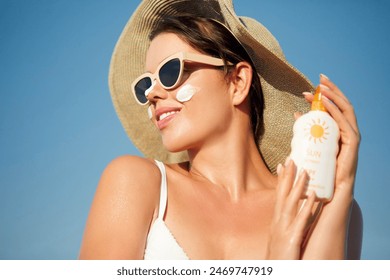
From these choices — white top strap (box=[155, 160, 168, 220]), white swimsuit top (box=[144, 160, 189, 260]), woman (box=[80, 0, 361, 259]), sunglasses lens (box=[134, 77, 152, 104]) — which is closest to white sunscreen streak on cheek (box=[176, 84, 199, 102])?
woman (box=[80, 0, 361, 259])

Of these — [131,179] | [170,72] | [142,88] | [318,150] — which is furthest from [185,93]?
[318,150]

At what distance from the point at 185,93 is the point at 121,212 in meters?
0.81

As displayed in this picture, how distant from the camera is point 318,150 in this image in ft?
6.71

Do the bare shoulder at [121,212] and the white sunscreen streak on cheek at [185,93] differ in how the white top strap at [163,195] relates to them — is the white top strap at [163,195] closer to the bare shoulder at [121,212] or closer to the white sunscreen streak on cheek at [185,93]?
the bare shoulder at [121,212]

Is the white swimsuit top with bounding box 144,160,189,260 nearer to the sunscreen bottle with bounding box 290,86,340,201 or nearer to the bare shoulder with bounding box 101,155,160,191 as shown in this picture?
the bare shoulder with bounding box 101,155,160,191

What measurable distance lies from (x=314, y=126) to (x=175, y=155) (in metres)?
1.61

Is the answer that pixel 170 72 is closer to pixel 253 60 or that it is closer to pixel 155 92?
pixel 155 92

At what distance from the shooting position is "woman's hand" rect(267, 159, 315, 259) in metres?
1.98

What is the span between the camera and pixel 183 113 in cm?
267

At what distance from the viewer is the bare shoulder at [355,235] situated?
3002mm

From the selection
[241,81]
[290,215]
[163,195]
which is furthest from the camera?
[241,81]

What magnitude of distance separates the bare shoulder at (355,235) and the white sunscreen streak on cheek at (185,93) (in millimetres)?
1272

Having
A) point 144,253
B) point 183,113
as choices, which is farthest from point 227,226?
point 183,113

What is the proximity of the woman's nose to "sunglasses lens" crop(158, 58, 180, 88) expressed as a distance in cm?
5
